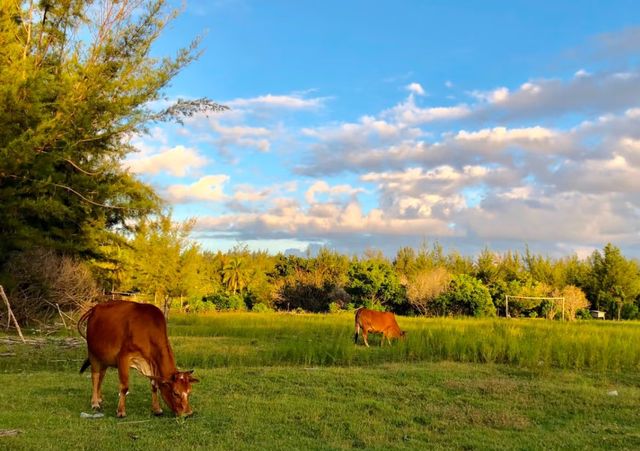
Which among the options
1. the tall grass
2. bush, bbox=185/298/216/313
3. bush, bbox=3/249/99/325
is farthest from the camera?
bush, bbox=185/298/216/313

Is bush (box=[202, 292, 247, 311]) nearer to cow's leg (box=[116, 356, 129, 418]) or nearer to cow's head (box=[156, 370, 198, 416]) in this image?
cow's leg (box=[116, 356, 129, 418])

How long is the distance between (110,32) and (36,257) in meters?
8.03

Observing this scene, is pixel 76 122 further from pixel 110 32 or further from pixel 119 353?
pixel 119 353

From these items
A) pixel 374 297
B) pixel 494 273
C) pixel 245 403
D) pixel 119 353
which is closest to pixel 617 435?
pixel 245 403

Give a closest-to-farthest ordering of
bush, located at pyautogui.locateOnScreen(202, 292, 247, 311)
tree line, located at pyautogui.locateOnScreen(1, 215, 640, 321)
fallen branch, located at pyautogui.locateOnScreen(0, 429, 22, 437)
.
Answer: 1. fallen branch, located at pyautogui.locateOnScreen(0, 429, 22, 437)
2. tree line, located at pyautogui.locateOnScreen(1, 215, 640, 321)
3. bush, located at pyautogui.locateOnScreen(202, 292, 247, 311)

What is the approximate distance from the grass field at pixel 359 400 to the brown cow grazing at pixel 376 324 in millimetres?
2953

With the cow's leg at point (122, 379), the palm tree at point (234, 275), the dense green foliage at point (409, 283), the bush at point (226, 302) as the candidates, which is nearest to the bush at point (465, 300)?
the dense green foliage at point (409, 283)

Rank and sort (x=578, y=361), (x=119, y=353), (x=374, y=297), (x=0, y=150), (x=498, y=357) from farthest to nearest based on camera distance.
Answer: (x=374, y=297) < (x=0, y=150) < (x=498, y=357) < (x=578, y=361) < (x=119, y=353)

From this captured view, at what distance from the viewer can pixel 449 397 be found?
7891mm

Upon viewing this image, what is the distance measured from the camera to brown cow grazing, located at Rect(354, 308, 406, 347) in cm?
1634

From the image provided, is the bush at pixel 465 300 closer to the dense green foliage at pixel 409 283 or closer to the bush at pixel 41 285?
the dense green foliage at pixel 409 283

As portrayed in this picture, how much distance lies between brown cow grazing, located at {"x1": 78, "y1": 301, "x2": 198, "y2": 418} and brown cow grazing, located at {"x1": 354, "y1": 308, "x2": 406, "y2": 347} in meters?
10.2

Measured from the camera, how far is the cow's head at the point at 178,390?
6.21 meters

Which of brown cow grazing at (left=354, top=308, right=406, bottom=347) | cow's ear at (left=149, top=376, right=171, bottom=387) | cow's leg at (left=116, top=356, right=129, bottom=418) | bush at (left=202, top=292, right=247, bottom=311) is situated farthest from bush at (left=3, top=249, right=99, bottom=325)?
bush at (left=202, top=292, right=247, bottom=311)
